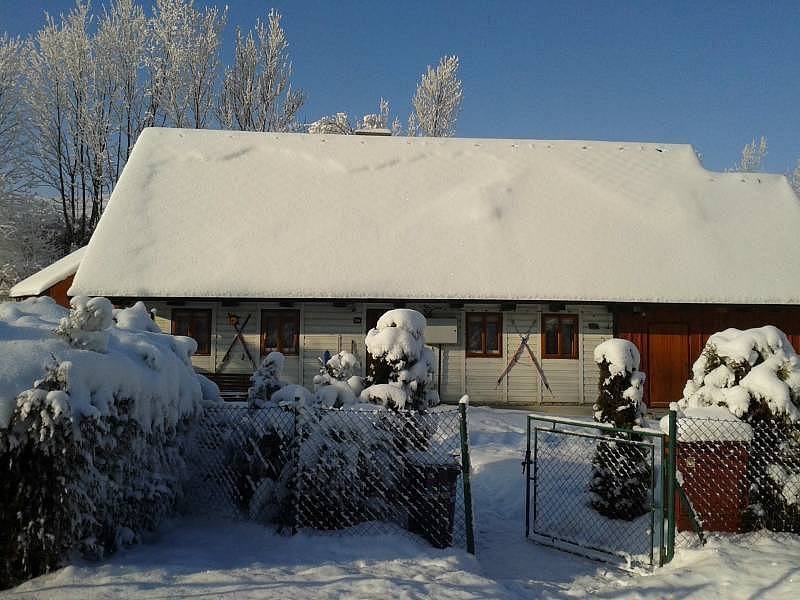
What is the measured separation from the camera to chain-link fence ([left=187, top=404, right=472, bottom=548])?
616 centimetres

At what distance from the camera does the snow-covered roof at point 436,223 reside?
1487 cm

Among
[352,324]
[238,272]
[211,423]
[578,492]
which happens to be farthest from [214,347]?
[578,492]

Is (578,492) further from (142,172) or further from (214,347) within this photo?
(142,172)

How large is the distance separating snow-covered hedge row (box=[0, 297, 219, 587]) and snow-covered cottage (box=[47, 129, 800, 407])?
8.54 m

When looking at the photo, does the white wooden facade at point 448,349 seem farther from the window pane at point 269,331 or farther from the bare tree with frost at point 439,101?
the bare tree with frost at point 439,101

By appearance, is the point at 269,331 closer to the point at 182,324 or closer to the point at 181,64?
the point at 182,324

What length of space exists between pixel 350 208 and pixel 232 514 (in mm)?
11641

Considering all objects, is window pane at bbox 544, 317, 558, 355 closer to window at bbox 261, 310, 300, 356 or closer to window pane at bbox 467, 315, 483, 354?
window pane at bbox 467, 315, 483, 354

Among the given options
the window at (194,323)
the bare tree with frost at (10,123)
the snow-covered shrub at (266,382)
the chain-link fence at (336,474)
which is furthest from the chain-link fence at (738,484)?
the bare tree with frost at (10,123)

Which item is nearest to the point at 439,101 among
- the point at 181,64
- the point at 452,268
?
the point at 181,64

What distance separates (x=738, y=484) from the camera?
6.44 metres

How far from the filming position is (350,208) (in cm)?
1725

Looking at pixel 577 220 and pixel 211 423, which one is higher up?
pixel 577 220

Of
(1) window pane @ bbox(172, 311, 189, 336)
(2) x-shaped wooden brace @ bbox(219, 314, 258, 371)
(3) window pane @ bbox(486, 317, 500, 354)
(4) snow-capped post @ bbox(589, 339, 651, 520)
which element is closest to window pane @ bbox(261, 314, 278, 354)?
(2) x-shaped wooden brace @ bbox(219, 314, 258, 371)
